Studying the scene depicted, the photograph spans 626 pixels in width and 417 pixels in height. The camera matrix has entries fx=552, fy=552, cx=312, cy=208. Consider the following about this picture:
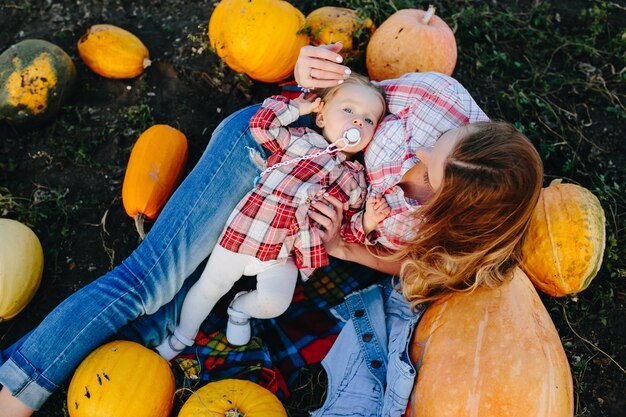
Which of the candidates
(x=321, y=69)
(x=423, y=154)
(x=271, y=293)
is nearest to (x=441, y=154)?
(x=423, y=154)

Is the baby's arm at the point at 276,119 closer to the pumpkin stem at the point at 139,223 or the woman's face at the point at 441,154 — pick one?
the woman's face at the point at 441,154

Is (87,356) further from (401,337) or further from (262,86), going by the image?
(262,86)

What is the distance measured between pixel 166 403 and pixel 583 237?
2227mm

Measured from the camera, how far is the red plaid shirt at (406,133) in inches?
110

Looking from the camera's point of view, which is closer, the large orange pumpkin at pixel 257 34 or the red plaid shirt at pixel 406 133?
the red plaid shirt at pixel 406 133

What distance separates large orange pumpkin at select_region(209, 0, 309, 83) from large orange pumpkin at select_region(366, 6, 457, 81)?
480 mm

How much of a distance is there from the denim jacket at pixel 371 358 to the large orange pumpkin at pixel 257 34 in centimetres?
150

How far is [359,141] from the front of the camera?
107 inches

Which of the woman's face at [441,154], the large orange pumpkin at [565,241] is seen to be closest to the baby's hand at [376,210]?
the woman's face at [441,154]

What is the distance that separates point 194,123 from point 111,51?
70 centimetres

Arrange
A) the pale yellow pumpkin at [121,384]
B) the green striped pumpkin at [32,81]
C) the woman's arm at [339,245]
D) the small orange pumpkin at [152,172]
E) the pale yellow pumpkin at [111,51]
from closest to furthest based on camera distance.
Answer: the pale yellow pumpkin at [121,384]
the woman's arm at [339,245]
the small orange pumpkin at [152,172]
the green striped pumpkin at [32,81]
the pale yellow pumpkin at [111,51]

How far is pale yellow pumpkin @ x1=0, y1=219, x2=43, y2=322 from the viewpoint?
2.83 metres

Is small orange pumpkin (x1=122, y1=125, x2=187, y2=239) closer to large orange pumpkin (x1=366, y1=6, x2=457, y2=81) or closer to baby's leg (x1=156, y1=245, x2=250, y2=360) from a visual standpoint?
baby's leg (x1=156, y1=245, x2=250, y2=360)

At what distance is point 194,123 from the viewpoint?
12.1ft
